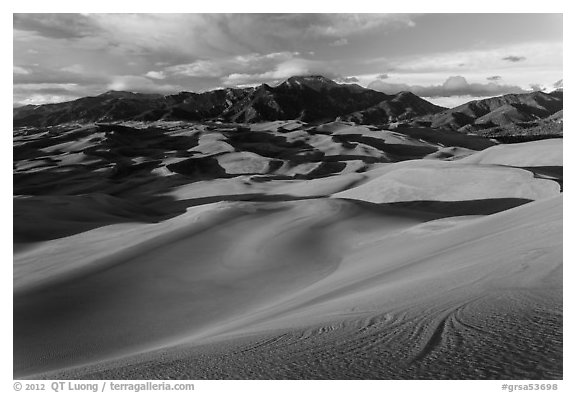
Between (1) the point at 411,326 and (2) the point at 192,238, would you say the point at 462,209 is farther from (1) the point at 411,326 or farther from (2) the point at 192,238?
(1) the point at 411,326

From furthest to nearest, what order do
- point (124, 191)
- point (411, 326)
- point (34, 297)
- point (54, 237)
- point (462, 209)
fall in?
point (124, 191) < point (462, 209) < point (54, 237) < point (34, 297) < point (411, 326)

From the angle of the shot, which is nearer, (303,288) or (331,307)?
(331,307)

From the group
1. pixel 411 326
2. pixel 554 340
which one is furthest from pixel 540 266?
pixel 411 326

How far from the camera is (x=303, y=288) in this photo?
28.6 ft

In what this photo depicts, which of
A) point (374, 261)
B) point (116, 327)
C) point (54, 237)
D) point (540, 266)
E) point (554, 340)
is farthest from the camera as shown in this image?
point (54, 237)

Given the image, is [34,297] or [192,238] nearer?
[34,297]

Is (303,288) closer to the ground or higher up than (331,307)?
closer to the ground

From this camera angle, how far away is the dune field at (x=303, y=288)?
4.16 m

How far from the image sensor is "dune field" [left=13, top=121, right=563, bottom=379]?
164 inches

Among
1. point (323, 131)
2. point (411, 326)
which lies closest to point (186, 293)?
point (411, 326)

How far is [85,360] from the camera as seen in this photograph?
6.24m
